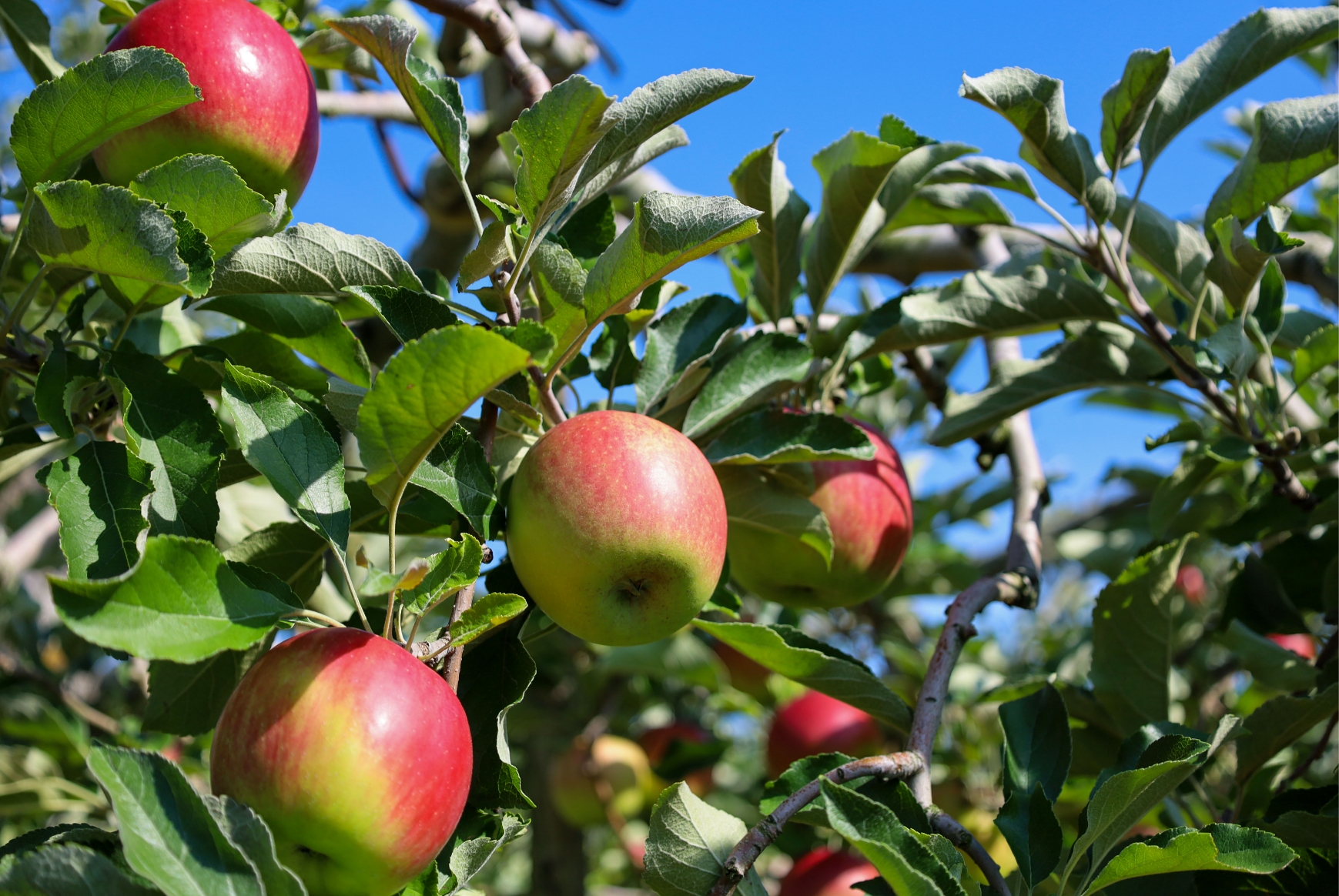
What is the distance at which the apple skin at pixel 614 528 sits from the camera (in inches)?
40.4

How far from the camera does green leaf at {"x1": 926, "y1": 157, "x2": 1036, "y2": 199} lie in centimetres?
160

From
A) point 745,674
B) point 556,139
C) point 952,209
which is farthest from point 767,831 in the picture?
point 745,674

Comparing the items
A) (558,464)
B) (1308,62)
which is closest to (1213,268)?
(558,464)

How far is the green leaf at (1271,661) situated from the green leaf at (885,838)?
38.4 inches

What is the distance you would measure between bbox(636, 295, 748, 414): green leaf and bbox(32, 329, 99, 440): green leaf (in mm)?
668

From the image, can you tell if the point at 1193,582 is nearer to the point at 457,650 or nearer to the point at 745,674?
the point at 745,674

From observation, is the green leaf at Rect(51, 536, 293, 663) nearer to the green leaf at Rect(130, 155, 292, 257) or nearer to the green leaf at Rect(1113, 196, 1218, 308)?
the green leaf at Rect(130, 155, 292, 257)

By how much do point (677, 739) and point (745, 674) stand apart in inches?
15.7

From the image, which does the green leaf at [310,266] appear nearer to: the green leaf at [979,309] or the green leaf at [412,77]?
the green leaf at [412,77]

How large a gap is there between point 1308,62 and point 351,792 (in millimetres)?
3815

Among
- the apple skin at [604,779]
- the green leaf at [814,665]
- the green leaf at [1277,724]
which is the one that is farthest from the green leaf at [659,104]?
the apple skin at [604,779]

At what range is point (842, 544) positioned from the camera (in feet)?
4.99

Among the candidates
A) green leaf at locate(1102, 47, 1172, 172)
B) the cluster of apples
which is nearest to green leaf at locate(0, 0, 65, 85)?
the cluster of apples

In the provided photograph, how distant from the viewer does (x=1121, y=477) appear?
2674 mm
